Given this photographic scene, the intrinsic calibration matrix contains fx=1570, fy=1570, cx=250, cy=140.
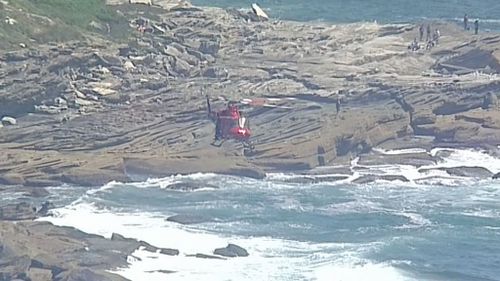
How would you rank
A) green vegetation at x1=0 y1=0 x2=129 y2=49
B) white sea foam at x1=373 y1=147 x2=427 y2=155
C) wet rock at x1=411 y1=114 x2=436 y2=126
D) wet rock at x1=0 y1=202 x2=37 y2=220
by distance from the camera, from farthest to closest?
green vegetation at x1=0 y1=0 x2=129 y2=49 → wet rock at x1=411 y1=114 x2=436 y2=126 → white sea foam at x1=373 y1=147 x2=427 y2=155 → wet rock at x1=0 y1=202 x2=37 y2=220

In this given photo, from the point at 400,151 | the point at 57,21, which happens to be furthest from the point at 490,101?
the point at 57,21

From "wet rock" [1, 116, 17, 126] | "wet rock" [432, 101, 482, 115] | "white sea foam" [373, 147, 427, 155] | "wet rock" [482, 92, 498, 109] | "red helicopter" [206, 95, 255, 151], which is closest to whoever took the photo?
"red helicopter" [206, 95, 255, 151]

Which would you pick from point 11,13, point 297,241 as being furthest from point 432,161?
point 11,13

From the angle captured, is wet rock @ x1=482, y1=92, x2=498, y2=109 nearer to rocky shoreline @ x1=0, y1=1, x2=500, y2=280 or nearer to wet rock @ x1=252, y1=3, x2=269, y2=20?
rocky shoreline @ x1=0, y1=1, x2=500, y2=280

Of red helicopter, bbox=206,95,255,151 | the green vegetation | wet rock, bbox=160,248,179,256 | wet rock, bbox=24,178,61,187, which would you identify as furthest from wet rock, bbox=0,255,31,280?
the green vegetation

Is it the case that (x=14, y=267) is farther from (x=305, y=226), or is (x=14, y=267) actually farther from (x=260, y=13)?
(x=260, y=13)

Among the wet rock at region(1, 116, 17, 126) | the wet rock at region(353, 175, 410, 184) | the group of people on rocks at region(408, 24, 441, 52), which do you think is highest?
the group of people on rocks at region(408, 24, 441, 52)

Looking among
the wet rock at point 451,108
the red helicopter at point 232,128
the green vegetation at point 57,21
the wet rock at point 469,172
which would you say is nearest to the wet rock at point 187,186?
the red helicopter at point 232,128
